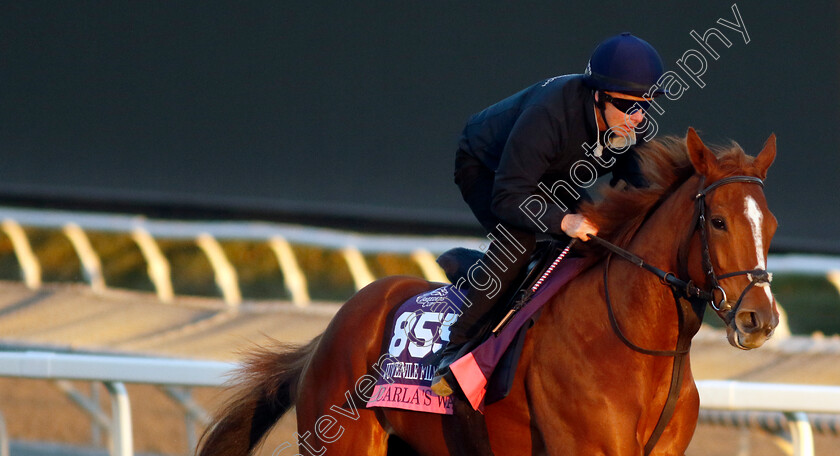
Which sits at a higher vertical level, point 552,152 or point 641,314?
point 552,152

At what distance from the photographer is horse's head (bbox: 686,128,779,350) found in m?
2.57

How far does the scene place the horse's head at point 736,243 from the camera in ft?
8.42

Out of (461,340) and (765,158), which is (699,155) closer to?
(765,158)

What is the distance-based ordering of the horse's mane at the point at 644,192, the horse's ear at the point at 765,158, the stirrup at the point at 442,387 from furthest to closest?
the stirrup at the point at 442,387
the horse's mane at the point at 644,192
the horse's ear at the point at 765,158

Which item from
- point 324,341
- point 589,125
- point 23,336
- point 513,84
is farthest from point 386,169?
point 589,125

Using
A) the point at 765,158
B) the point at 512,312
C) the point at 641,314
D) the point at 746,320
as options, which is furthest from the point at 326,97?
the point at 746,320

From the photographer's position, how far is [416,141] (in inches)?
366

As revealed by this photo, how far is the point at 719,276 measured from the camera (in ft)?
8.75

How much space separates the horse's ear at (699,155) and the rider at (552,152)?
0.28 meters

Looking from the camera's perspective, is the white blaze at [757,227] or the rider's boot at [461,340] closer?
the white blaze at [757,227]

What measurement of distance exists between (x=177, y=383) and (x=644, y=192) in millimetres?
2223

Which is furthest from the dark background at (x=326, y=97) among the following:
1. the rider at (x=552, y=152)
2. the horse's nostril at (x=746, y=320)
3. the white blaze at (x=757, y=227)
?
the horse's nostril at (x=746, y=320)

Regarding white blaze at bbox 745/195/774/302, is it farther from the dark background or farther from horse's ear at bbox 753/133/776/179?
the dark background

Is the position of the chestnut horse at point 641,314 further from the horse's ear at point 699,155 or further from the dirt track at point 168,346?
the dirt track at point 168,346
